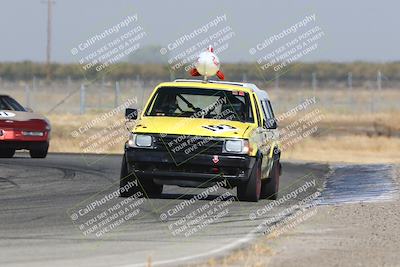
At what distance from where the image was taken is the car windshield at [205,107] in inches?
669

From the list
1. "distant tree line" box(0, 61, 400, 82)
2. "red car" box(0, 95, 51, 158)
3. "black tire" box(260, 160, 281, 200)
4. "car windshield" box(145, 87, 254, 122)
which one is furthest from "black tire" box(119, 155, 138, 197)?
"distant tree line" box(0, 61, 400, 82)

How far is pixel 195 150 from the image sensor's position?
16.0m

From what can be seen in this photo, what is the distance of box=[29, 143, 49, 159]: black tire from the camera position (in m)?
26.3

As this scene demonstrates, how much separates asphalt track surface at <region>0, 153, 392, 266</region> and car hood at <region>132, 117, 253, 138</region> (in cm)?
99

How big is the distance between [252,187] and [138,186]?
1.64 metres

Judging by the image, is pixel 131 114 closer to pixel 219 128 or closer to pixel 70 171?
pixel 219 128

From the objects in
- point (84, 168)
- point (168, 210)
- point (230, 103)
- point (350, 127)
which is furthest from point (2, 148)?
point (350, 127)

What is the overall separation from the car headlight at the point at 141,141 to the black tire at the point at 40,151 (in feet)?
34.4

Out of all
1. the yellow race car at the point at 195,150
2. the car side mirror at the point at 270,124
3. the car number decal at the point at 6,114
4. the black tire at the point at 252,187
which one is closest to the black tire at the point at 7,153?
the car number decal at the point at 6,114

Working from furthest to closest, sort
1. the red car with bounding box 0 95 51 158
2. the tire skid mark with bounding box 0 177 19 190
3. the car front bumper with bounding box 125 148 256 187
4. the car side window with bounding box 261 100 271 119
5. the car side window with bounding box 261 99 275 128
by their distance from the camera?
the red car with bounding box 0 95 51 158 < the tire skid mark with bounding box 0 177 19 190 < the car side window with bounding box 261 100 271 119 < the car side window with bounding box 261 99 275 128 < the car front bumper with bounding box 125 148 256 187

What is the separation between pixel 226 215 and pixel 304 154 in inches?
876

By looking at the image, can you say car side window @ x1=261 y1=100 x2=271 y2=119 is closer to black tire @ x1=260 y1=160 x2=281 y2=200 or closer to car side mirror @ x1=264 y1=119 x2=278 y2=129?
car side mirror @ x1=264 y1=119 x2=278 y2=129

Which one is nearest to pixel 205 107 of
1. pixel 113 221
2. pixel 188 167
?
pixel 188 167

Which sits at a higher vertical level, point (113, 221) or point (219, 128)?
point (219, 128)
